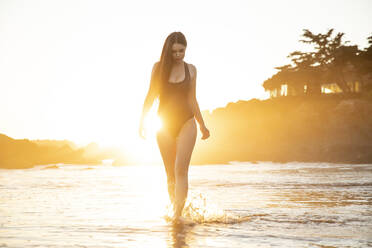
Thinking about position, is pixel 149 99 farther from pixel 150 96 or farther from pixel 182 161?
pixel 182 161

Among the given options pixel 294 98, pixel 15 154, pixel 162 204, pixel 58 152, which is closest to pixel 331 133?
pixel 294 98

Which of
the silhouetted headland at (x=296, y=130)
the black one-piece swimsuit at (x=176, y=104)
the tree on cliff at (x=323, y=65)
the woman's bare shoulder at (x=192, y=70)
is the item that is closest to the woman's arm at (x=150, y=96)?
the black one-piece swimsuit at (x=176, y=104)

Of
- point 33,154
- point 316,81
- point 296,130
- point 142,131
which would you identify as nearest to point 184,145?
point 142,131

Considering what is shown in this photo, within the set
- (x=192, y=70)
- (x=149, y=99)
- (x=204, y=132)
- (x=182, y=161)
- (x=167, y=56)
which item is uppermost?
(x=167, y=56)

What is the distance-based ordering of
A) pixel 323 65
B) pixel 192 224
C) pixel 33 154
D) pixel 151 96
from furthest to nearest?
pixel 323 65 → pixel 33 154 → pixel 151 96 → pixel 192 224

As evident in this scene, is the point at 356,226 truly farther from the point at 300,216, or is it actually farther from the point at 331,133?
the point at 331,133

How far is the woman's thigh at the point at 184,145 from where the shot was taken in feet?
16.3

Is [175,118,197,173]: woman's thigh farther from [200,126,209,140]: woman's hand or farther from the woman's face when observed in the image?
the woman's face

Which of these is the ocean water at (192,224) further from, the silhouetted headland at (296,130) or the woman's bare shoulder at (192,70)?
the silhouetted headland at (296,130)

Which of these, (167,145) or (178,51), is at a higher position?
(178,51)

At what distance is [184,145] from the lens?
4961mm

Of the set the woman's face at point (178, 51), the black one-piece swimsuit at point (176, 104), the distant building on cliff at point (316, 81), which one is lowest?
the black one-piece swimsuit at point (176, 104)

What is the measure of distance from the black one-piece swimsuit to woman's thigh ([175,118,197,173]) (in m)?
0.07

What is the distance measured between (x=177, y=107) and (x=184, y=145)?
432mm
